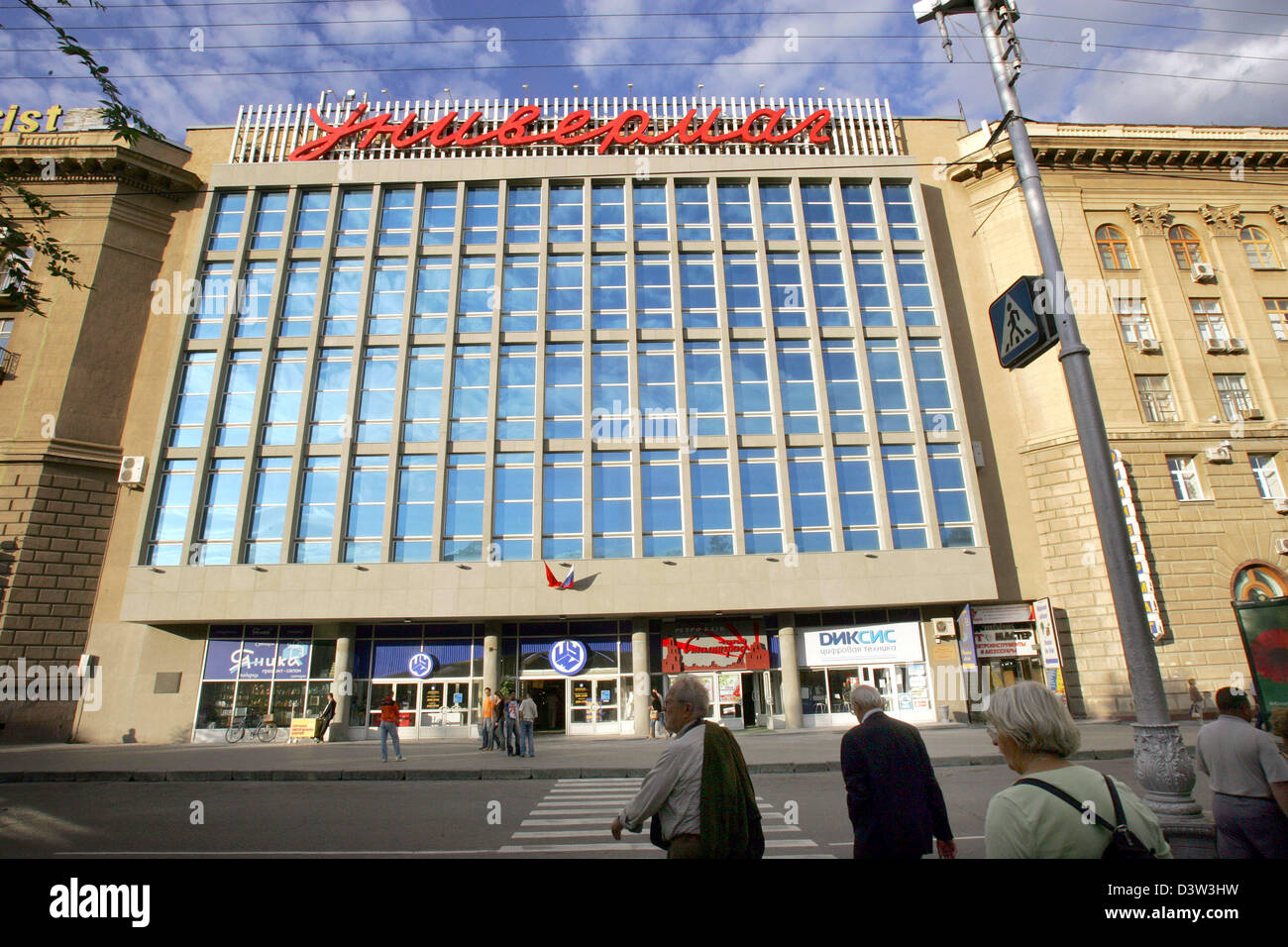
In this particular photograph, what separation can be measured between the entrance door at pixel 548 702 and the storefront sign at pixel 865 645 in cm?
972

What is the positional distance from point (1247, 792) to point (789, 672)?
21.6 meters

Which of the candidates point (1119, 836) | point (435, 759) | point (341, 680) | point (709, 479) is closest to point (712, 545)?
point (709, 479)

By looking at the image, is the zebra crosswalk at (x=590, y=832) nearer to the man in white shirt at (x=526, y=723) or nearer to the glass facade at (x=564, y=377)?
the man in white shirt at (x=526, y=723)

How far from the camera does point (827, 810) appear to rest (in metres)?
9.27

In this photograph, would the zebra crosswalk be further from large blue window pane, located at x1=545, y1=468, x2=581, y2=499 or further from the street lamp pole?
large blue window pane, located at x1=545, y1=468, x2=581, y2=499

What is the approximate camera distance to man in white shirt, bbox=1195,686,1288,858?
418cm

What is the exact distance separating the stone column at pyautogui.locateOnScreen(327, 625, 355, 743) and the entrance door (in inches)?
258

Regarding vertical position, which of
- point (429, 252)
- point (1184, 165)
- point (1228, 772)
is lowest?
point (1228, 772)

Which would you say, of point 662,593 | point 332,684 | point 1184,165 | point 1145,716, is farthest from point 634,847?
point 1184,165

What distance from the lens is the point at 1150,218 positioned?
28812 mm

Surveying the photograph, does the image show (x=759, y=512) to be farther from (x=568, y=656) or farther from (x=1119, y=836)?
(x=1119, y=836)
